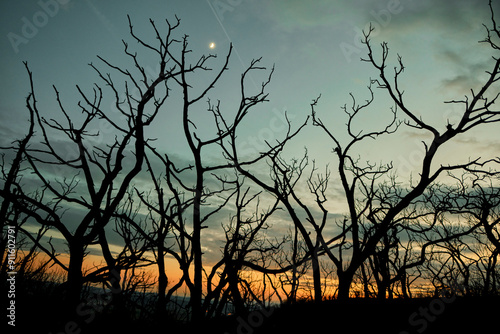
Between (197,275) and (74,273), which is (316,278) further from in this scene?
(74,273)

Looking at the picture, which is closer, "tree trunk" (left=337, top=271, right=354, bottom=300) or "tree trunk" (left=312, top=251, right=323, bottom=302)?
"tree trunk" (left=312, top=251, right=323, bottom=302)

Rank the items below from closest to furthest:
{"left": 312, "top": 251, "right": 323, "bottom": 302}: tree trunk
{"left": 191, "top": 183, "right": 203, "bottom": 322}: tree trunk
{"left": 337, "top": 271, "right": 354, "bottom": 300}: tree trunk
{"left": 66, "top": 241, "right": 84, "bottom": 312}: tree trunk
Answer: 1. {"left": 191, "top": 183, "right": 203, "bottom": 322}: tree trunk
2. {"left": 66, "top": 241, "right": 84, "bottom": 312}: tree trunk
3. {"left": 312, "top": 251, "right": 323, "bottom": 302}: tree trunk
4. {"left": 337, "top": 271, "right": 354, "bottom": 300}: tree trunk

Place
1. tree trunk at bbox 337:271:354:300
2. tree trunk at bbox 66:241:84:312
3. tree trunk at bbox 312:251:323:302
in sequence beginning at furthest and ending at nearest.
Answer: tree trunk at bbox 337:271:354:300 < tree trunk at bbox 312:251:323:302 < tree trunk at bbox 66:241:84:312

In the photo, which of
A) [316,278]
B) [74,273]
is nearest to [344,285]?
[316,278]

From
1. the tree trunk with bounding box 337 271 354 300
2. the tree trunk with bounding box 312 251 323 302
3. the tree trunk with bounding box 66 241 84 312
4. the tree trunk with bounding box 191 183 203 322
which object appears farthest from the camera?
the tree trunk with bounding box 337 271 354 300

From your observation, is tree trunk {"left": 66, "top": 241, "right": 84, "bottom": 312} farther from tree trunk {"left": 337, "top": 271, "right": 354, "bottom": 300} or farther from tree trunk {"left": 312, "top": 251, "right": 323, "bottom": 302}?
tree trunk {"left": 337, "top": 271, "right": 354, "bottom": 300}

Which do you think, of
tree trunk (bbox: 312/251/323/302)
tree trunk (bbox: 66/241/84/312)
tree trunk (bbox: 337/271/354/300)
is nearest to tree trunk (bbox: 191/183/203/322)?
tree trunk (bbox: 66/241/84/312)

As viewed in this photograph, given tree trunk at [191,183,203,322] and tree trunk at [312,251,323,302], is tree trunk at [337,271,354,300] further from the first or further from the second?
tree trunk at [191,183,203,322]

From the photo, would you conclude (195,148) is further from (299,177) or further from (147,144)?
(299,177)

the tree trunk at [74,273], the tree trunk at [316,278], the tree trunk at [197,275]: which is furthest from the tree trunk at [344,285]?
the tree trunk at [74,273]

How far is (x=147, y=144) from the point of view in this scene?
4602 mm

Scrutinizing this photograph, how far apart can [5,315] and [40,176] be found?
2.70 metres

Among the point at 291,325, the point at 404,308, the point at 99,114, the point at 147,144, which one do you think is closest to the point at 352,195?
the point at 404,308

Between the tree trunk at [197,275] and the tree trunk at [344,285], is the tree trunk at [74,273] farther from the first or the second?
the tree trunk at [344,285]
